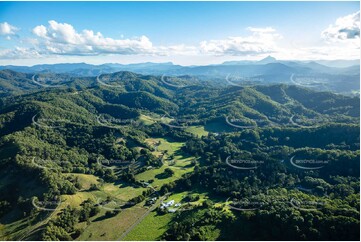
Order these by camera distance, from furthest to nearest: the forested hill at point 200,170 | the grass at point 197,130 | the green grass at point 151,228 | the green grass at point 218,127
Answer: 1. the green grass at point 218,127
2. the grass at point 197,130
3. the green grass at point 151,228
4. the forested hill at point 200,170

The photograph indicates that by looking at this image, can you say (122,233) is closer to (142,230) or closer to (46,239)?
(142,230)

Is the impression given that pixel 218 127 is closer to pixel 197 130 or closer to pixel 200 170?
pixel 197 130

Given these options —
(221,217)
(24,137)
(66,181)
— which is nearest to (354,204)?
(221,217)

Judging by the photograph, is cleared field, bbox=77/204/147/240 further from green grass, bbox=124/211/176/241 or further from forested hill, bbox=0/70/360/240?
green grass, bbox=124/211/176/241

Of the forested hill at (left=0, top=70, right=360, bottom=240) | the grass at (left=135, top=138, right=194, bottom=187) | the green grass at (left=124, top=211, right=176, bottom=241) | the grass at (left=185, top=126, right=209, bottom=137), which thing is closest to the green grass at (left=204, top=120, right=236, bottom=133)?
the forested hill at (left=0, top=70, right=360, bottom=240)

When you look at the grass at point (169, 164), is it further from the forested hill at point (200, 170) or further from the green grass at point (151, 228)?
the green grass at point (151, 228)

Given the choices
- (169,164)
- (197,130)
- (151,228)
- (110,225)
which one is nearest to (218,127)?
(197,130)

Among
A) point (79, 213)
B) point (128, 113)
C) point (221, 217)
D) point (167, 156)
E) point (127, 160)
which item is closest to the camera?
point (221, 217)

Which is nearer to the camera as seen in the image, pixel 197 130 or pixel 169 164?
pixel 169 164

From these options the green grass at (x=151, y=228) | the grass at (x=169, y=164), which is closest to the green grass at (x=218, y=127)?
the grass at (x=169, y=164)

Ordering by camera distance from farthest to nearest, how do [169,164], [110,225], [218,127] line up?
[218,127] < [169,164] < [110,225]

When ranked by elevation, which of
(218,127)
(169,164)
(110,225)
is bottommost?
(169,164)
